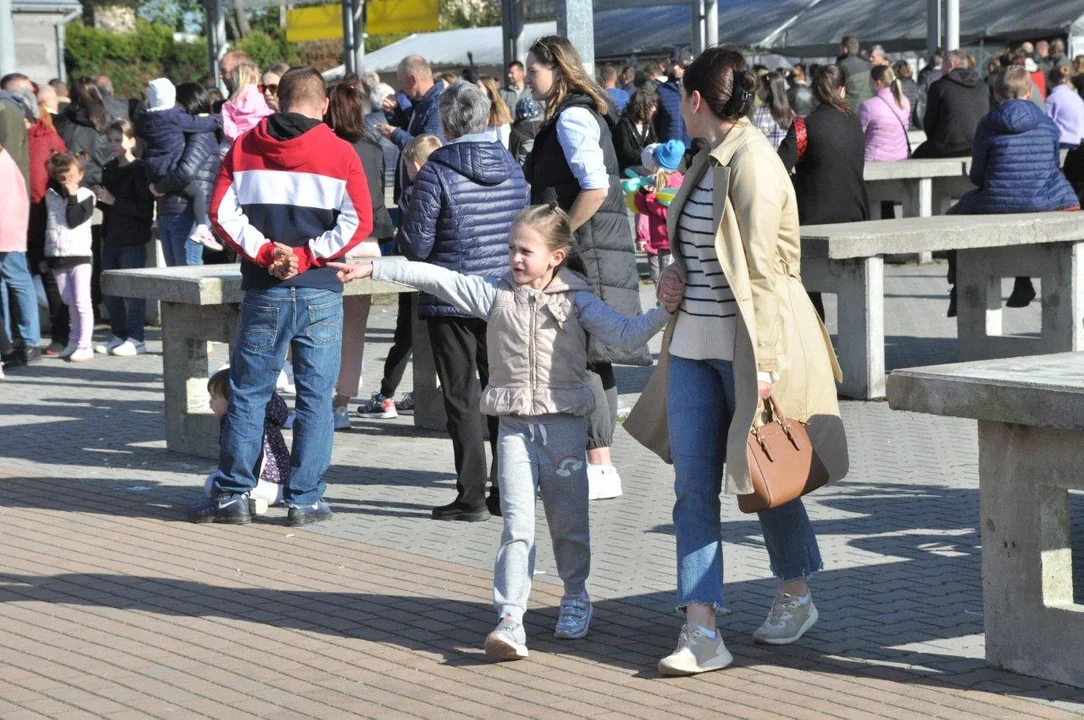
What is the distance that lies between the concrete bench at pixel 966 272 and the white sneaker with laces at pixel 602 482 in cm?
272

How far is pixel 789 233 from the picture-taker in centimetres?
510

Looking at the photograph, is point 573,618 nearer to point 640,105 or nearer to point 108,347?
point 108,347

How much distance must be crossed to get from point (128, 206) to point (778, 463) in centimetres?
868

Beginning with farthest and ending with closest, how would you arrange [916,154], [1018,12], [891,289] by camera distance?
[1018,12] < [916,154] < [891,289]

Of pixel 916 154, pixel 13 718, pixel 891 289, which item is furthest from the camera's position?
pixel 916 154

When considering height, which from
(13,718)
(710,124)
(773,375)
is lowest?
(13,718)

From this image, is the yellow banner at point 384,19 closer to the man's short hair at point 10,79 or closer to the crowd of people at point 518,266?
the man's short hair at point 10,79

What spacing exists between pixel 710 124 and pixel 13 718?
8.65 ft

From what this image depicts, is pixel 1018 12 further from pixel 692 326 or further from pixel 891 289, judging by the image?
pixel 692 326

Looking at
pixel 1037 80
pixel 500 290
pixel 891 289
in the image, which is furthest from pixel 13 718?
pixel 1037 80

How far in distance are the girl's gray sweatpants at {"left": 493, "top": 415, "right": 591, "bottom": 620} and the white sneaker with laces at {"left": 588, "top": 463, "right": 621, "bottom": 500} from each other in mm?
2075

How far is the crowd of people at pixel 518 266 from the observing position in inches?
200

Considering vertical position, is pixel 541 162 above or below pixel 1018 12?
below

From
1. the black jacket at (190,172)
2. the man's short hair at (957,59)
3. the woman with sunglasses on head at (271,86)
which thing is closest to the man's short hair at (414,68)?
the woman with sunglasses on head at (271,86)
